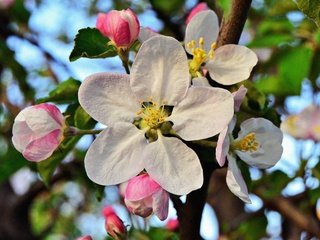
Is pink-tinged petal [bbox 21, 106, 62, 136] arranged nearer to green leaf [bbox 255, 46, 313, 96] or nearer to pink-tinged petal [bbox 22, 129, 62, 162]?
pink-tinged petal [bbox 22, 129, 62, 162]

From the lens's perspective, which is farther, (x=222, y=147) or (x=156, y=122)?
(x=156, y=122)

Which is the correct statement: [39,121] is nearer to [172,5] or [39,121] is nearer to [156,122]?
[156,122]

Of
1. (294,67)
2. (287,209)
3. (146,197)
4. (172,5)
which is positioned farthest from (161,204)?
(172,5)

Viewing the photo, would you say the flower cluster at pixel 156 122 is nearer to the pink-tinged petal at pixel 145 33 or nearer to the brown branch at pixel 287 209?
the pink-tinged petal at pixel 145 33

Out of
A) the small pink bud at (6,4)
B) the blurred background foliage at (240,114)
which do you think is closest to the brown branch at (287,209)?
the blurred background foliage at (240,114)

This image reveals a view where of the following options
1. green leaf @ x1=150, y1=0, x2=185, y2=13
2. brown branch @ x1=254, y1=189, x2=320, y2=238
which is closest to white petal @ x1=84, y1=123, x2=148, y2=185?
brown branch @ x1=254, y1=189, x2=320, y2=238
